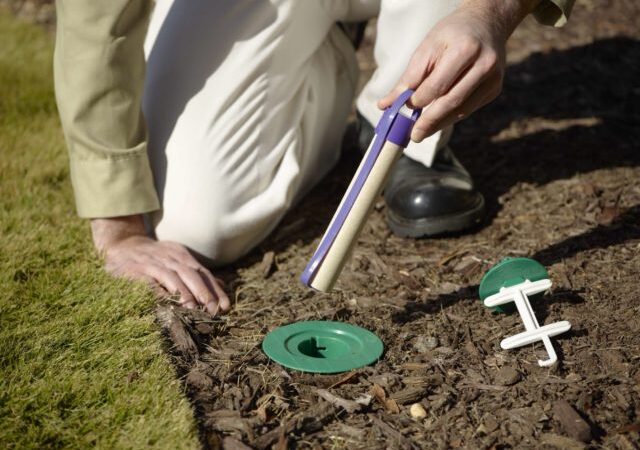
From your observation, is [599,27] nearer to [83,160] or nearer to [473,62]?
[473,62]

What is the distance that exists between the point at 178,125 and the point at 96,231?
0.47 m

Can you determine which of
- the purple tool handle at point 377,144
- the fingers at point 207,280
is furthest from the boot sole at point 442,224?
the purple tool handle at point 377,144

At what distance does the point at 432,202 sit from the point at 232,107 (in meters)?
0.79

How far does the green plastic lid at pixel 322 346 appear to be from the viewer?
1.97m

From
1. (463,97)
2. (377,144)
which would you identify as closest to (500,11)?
(463,97)

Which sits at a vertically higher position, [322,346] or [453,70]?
[453,70]

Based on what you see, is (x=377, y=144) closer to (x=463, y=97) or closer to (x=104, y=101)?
(x=463, y=97)

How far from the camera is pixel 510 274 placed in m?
2.08

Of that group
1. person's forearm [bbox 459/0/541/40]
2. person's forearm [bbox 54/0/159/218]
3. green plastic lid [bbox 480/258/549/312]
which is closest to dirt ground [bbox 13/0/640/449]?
green plastic lid [bbox 480/258/549/312]

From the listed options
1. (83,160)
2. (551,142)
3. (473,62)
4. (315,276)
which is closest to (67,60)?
(83,160)

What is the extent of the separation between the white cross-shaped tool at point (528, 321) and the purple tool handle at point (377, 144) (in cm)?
51

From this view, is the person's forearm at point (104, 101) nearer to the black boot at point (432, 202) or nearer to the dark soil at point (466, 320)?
the dark soil at point (466, 320)

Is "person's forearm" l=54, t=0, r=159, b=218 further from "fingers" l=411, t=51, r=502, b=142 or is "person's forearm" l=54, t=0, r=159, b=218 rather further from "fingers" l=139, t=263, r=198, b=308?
"fingers" l=411, t=51, r=502, b=142

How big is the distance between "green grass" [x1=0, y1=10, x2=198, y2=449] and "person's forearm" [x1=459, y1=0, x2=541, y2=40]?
1.23 metres
